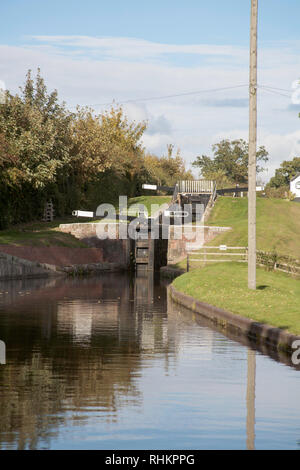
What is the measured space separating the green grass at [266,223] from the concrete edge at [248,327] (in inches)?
783

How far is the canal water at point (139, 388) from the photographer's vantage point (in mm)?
8656

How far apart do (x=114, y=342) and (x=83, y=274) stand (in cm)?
3477

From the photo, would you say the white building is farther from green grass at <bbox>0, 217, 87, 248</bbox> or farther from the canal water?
the canal water

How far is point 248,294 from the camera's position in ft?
80.3

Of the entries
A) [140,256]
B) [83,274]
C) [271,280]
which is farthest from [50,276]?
[271,280]

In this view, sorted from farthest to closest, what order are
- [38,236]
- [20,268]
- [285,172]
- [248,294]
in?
[285,172] < [38,236] < [20,268] < [248,294]

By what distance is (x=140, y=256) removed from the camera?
60094 millimetres

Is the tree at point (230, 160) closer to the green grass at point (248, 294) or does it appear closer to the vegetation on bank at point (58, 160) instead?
the vegetation on bank at point (58, 160)

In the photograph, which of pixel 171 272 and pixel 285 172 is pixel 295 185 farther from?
pixel 171 272

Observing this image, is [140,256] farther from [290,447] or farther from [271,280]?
[290,447]

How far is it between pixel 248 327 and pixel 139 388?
768 centimetres

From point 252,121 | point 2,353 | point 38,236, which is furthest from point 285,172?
point 2,353

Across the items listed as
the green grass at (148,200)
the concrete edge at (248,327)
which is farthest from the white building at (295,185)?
the concrete edge at (248,327)

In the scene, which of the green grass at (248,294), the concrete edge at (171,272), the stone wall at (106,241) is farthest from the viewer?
the stone wall at (106,241)
